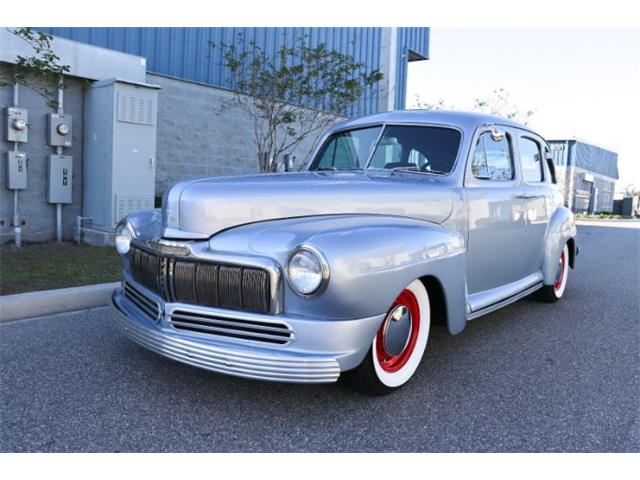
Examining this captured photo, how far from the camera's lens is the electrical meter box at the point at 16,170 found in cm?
723

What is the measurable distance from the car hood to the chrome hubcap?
0.57 m

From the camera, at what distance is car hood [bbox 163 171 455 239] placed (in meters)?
2.84

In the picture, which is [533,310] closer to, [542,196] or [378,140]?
[542,196]

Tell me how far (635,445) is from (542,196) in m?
2.75

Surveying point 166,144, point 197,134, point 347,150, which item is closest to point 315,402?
point 347,150

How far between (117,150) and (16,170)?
4.25 ft

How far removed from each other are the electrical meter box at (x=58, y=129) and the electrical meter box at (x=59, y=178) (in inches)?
7.8

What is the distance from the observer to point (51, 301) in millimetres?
4512

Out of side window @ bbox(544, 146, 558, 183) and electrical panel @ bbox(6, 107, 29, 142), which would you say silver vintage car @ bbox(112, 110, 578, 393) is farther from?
electrical panel @ bbox(6, 107, 29, 142)

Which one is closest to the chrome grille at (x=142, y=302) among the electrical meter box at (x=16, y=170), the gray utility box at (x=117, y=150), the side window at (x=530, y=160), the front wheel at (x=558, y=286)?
the side window at (x=530, y=160)

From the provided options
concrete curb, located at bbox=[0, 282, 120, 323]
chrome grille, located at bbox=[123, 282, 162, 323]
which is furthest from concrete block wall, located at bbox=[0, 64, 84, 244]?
chrome grille, located at bbox=[123, 282, 162, 323]

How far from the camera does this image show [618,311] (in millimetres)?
5246

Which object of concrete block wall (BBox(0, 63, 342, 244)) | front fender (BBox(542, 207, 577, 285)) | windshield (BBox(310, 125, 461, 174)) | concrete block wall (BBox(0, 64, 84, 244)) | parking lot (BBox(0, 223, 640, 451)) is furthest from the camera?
concrete block wall (BBox(0, 63, 342, 244))
